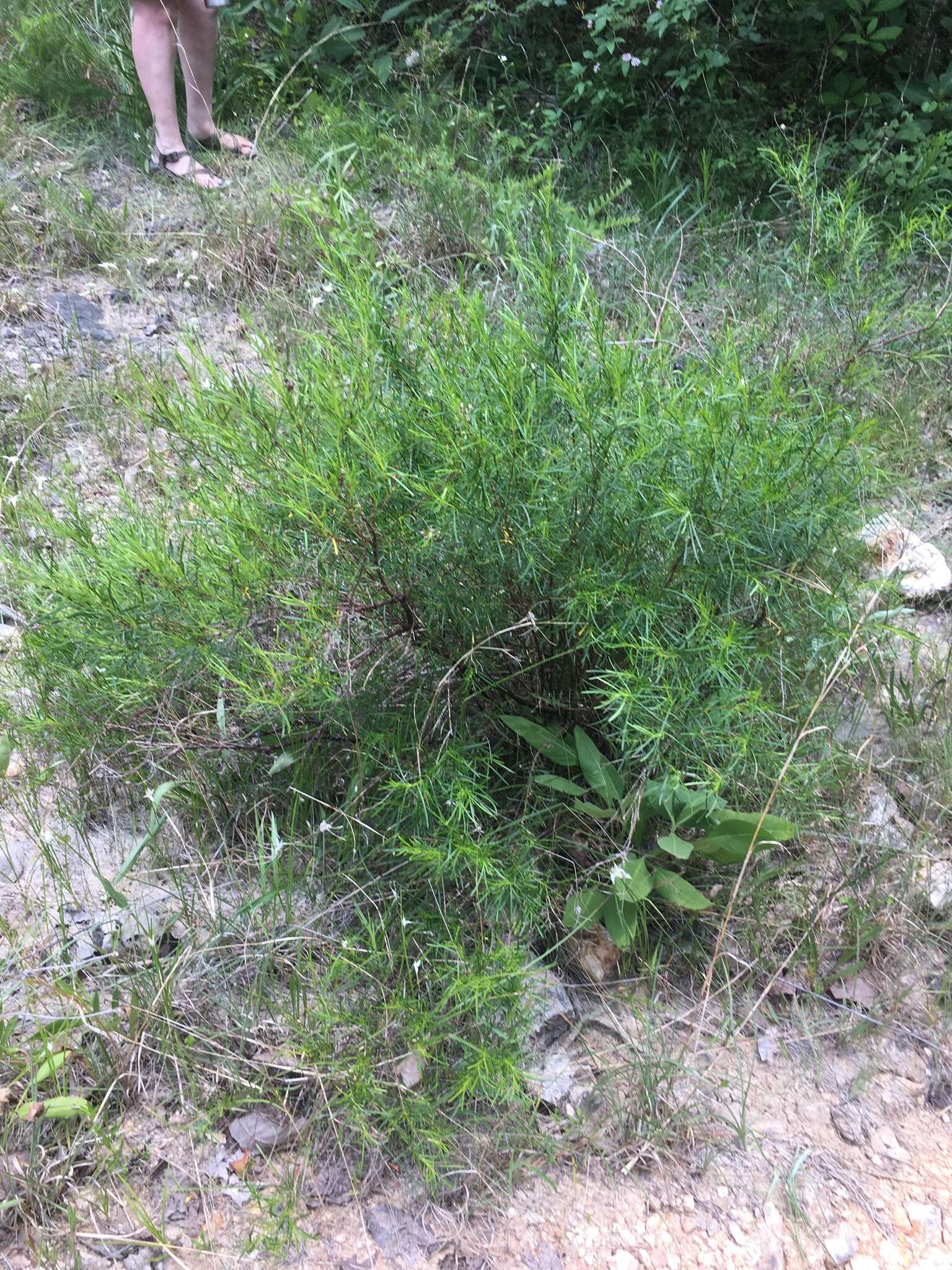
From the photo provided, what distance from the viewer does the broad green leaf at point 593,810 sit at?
2197 millimetres

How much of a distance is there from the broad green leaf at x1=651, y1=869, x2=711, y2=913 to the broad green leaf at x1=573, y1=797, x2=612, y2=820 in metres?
0.17

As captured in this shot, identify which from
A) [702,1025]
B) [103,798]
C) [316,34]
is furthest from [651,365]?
[316,34]

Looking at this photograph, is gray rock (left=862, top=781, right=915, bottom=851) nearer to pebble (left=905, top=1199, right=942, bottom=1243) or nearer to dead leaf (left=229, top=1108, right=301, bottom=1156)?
pebble (left=905, top=1199, right=942, bottom=1243)

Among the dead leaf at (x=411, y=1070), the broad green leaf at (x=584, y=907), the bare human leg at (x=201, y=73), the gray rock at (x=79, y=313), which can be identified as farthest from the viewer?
the bare human leg at (x=201, y=73)

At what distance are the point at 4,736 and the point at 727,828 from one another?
71.3 inches

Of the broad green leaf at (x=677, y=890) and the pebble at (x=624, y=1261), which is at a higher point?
the broad green leaf at (x=677, y=890)

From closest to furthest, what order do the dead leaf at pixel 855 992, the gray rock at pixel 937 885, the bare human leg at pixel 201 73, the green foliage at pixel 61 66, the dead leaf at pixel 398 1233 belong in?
the dead leaf at pixel 398 1233
the dead leaf at pixel 855 992
the gray rock at pixel 937 885
the bare human leg at pixel 201 73
the green foliage at pixel 61 66

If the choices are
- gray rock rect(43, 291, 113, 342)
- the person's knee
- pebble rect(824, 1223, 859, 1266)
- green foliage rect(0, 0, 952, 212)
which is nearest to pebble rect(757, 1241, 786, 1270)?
pebble rect(824, 1223, 859, 1266)

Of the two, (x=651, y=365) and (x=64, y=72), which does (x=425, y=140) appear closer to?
(x=64, y=72)

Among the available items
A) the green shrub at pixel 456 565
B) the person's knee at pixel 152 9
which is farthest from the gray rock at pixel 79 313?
the green shrub at pixel 456 565

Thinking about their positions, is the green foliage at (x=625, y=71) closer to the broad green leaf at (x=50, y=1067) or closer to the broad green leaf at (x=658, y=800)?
the broad green leaf at (x=658, y=800)

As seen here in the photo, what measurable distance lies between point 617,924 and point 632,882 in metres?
0.11

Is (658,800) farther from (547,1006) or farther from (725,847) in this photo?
(547,1006)

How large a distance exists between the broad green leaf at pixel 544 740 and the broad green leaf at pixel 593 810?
4.2 inches
